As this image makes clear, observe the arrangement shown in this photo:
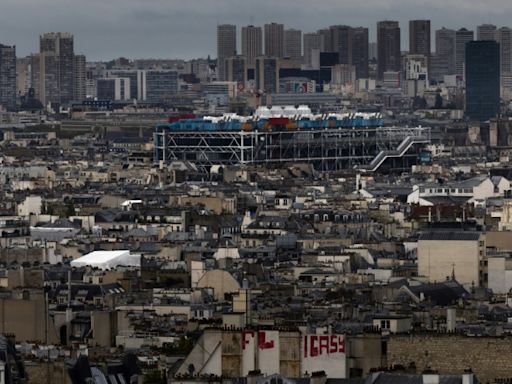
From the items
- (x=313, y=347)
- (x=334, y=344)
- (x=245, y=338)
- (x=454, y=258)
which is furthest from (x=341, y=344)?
(x=454, y=258)

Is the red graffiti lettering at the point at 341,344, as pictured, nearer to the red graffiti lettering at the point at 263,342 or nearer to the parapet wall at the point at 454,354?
the parapet wall at the point at 454,354

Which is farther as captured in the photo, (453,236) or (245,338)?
(453,236)

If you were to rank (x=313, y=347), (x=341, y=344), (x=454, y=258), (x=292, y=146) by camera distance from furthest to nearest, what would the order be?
(x=292, y=146) → (x=454, y=258) → (x=341, y=344) → (x=313, y=347)

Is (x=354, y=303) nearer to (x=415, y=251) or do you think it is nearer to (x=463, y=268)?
(x=463, y=268)

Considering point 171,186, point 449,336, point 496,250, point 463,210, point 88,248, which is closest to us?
point 449,336

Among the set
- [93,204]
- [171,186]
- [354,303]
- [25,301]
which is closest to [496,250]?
[354,303]

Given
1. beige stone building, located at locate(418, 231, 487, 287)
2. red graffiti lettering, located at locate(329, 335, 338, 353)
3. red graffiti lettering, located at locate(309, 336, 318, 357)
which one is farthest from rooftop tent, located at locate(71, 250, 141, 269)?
red graffiti lettering, located at locate(309, 336, 318, 357)

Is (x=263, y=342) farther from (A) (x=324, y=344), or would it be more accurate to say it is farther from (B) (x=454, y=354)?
(B) (x=454, y=354)

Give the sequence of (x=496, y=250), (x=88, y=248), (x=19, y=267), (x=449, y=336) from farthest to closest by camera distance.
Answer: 1. (x=88, y=248)
2. (x=496, y=250)
3. (x=19, y=267)
4. (x=449, y=336)
